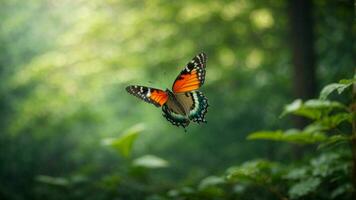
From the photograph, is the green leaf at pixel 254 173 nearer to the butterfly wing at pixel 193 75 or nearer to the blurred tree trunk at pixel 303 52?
the butterfly wing at pixel 193 75

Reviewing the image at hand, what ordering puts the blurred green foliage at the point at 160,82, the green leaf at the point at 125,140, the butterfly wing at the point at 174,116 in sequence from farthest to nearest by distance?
the blurred green foliage at the point at 160,82, the green leaf at the point at 125,140, the butterfly wing at the point at 174,116

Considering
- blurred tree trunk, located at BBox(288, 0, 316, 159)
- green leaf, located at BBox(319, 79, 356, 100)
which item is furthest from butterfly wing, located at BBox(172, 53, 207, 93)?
blurred tree trunk, located at BBox(288, 0, 316, 159)

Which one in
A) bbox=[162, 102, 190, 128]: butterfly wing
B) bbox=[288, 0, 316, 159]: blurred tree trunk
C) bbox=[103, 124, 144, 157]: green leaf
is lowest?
bbox=[162, 102, 190, 128]: butterfly wing

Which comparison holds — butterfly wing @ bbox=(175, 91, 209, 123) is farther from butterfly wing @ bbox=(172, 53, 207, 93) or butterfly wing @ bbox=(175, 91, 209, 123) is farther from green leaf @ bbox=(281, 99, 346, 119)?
green leaf @ bbox=(281, 99, 346, 119)

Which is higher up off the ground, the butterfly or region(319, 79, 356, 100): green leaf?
the butterfly

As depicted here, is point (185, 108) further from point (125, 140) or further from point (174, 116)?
point (125, 140)

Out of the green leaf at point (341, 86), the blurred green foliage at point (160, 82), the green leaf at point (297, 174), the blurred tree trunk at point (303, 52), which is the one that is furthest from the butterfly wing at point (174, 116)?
the blurred tree trunk at point (303, 52)
